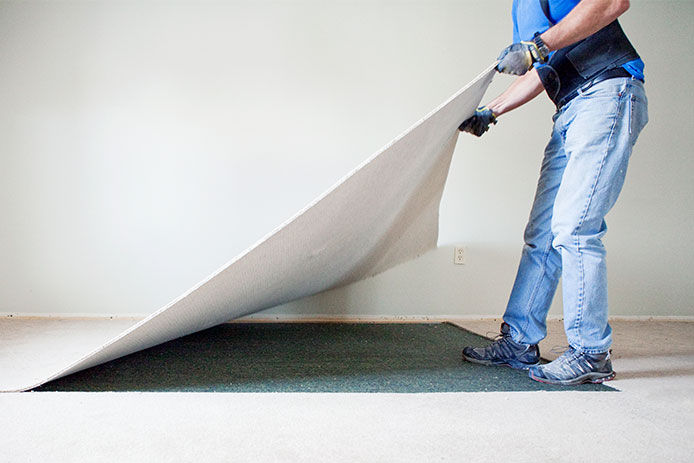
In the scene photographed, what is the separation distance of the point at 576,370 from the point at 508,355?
217 millimetres

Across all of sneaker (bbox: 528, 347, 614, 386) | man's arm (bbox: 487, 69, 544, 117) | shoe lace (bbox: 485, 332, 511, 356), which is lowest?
sneaker (bbox: 528, 347, 614, 386)

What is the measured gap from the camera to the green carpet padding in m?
1.12

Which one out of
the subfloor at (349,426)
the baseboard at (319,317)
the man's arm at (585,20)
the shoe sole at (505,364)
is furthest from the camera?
the baseboard at (319,317)

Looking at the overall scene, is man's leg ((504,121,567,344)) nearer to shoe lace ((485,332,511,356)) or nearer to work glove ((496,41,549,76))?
shoe lace ((485,332,511,356))

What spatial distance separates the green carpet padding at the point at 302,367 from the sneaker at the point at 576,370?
0.09 feet

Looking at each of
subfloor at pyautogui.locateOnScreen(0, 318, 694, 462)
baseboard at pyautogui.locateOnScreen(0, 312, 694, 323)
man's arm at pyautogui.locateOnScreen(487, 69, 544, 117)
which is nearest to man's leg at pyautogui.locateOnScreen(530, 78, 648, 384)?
subfloor at pyautogui.locateOnScreen(0, 318, 694, 462)

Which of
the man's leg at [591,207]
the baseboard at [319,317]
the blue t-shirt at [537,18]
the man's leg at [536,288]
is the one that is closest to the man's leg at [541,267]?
the man's leg at [536,288]

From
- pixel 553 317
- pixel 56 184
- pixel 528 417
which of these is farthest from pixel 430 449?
pixel 56 184

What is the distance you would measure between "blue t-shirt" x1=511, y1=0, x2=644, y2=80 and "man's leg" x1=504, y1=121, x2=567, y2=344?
248 mm

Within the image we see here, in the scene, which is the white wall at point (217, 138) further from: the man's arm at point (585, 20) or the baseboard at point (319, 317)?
the man's arm at point (585, 20)

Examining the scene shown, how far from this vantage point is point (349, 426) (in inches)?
34.2

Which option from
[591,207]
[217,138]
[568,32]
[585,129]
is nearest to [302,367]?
A: [591,207]

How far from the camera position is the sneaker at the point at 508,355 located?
A: 138 cm

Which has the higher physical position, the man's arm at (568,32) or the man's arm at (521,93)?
the man's arm at (568,32)
